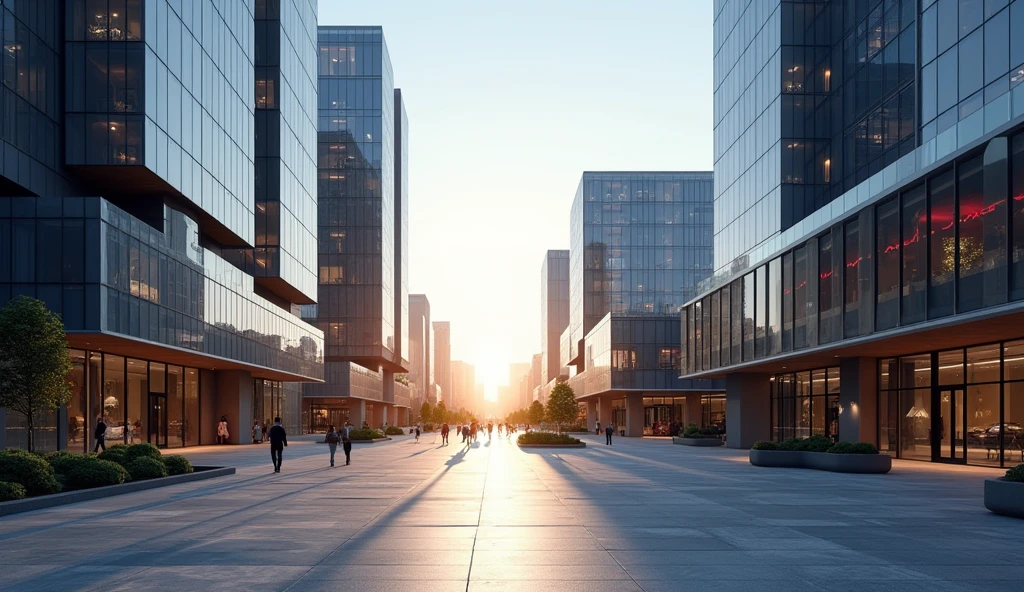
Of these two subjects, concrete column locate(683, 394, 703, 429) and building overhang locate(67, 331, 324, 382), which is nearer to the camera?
building overhang locate(67, 331, 324, 382)

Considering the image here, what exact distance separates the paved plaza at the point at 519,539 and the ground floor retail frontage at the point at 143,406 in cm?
1411

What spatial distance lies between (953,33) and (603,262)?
86804 mm

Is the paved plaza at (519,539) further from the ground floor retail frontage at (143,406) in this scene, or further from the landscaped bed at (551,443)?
the landscaped bed at (551,443)

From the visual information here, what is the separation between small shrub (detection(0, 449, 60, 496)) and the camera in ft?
58.5

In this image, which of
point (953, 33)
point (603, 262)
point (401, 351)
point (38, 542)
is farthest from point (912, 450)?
point (401, 351)

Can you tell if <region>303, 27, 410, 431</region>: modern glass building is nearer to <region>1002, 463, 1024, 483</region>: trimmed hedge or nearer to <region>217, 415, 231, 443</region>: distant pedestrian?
<region>217, 415, 231, 443</region>: distant pedestrian

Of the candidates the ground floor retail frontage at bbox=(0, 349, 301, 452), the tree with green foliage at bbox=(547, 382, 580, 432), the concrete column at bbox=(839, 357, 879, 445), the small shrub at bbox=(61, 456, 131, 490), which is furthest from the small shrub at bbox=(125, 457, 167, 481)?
the tree with green foliage at bbox=(547, 382, 580, 432)

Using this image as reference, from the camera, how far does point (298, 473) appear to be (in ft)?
96.0

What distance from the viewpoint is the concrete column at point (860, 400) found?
37562 mm

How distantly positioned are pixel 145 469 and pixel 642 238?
326ft

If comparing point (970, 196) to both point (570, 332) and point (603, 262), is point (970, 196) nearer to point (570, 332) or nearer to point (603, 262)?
point (603, 262)

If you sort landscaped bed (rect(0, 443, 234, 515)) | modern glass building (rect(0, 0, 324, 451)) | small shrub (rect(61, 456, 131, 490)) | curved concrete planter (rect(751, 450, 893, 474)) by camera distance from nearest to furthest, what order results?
landscaped bed (rect(0, 443, 234, 515)) → small shrub (rect(61, 456, 131, 490)) → curved concrete planter (rect(751, 450, 893, 474)) → modern glass building (rect(0, 0, 324, 451))

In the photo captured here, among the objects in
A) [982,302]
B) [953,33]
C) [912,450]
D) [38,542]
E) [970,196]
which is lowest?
[912,450]

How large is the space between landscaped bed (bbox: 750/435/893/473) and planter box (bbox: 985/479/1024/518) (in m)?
12.4
